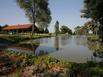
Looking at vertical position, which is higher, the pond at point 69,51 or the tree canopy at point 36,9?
the tree canopy at point 36,9

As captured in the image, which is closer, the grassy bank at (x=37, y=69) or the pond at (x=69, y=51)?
the grassy bank at (x=37, y=69)

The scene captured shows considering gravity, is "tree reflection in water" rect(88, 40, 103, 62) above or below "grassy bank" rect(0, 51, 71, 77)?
below

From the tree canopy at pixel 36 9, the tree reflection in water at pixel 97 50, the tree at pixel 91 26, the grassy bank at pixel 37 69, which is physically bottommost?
the tree reflection in water at pixel 97 50

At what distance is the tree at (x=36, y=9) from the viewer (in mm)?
50562

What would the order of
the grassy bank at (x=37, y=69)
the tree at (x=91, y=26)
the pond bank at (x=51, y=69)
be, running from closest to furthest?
the pond bank at (x=51, y=69), the grassy bank at (x=37, y=69), the tree at (x=91, y=26)

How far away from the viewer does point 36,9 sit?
5125 centimetres

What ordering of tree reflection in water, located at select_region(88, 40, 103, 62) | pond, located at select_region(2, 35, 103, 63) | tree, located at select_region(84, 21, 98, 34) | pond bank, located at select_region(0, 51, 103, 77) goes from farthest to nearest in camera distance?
tree, located at select_region(84, 21, 98, 34), tree reflection in water, located at select_region(88, 40, 103, 62), pond, located at select_region(2, 35, 103, 63), pond bank, located at select_region(0, 51, 103, 77)

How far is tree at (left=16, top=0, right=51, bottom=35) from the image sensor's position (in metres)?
50.6

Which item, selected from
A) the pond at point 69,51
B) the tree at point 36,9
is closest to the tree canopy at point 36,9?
the tree at point 36,9

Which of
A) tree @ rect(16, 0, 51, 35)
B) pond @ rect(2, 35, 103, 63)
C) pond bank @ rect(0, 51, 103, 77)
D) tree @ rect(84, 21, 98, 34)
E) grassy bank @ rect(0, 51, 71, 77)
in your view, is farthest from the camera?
tree @ rect(16, 0, 51, 35)

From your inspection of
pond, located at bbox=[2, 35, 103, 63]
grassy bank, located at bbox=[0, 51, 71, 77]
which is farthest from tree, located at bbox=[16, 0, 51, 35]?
grassy bank, located at bbox=[0, 51, 71, 77]

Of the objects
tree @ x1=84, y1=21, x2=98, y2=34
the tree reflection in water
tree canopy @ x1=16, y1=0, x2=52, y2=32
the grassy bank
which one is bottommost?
the tree reflection in water

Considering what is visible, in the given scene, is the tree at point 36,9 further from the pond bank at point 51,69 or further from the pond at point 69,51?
the pond bank at point 51,69

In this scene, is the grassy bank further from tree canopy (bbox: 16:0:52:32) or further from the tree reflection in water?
tree canopy (bbox: 16:0:52:32)
